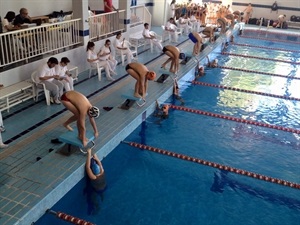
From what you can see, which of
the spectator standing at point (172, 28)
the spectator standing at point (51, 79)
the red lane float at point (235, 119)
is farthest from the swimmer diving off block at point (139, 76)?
the spectator standing at point (172, 28)

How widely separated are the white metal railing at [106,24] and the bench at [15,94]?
3238mm

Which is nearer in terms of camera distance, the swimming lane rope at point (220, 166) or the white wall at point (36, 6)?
the swimming lane rope at point (220, 166)

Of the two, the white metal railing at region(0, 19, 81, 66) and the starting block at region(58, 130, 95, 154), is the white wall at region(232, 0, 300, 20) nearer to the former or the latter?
the white metal railing at region(0, 19, 81, 66)

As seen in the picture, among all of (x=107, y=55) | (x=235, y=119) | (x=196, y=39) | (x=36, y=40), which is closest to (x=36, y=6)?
(x=36, y=40)

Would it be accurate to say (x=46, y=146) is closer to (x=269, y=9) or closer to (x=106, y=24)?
(x=106, y=24)

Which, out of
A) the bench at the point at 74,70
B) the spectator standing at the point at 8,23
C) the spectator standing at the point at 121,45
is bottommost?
the bench at the point at 74,70

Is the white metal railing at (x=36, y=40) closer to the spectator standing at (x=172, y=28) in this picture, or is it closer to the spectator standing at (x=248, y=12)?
the spectator standing at (x=172, y=28)

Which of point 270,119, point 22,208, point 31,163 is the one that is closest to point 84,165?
point 31,163

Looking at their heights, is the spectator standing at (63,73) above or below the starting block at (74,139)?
above

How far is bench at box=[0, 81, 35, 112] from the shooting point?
20.3 feet

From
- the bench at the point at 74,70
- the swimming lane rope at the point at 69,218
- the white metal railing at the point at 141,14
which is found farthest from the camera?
the white metal railing at the point at 141,14

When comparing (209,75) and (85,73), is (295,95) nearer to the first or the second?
(209,75)

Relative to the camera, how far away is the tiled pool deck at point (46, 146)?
3955 mm

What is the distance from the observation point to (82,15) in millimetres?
8586
